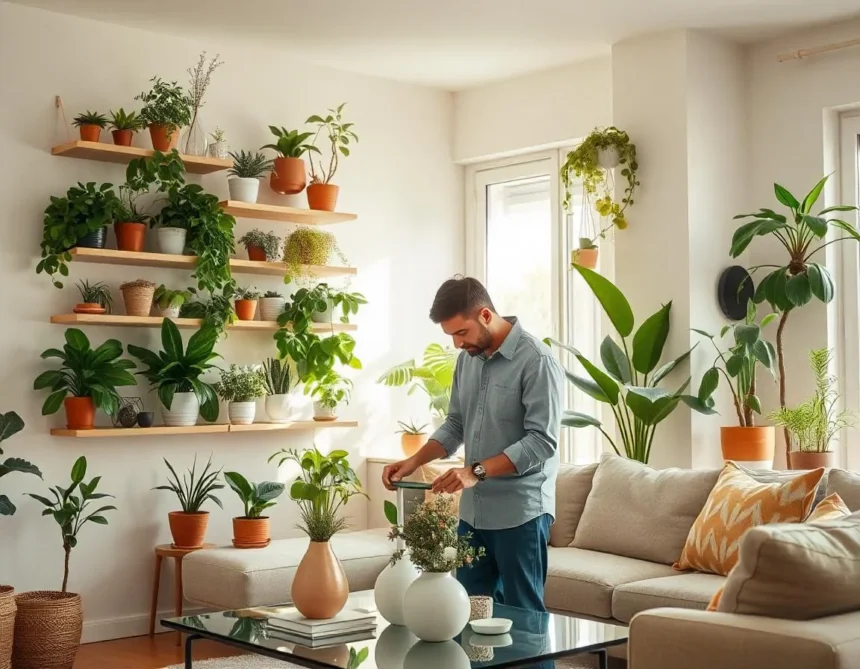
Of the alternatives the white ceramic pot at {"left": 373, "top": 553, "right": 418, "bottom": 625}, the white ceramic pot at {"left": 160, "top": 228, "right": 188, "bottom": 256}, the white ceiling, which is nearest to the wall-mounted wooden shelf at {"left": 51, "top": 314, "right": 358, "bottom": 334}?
the white ceramic pot at {"left": 160, "top": 228, "right": 188, "bottom": 256}

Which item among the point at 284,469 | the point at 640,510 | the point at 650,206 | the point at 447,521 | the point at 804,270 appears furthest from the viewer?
the point at 284,469

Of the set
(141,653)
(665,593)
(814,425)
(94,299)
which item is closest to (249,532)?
(141,653)

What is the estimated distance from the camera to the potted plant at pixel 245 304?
5.54 m


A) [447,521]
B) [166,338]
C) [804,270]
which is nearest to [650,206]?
[804,270]

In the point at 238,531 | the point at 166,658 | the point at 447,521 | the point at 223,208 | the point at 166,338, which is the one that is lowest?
the point at 166,658

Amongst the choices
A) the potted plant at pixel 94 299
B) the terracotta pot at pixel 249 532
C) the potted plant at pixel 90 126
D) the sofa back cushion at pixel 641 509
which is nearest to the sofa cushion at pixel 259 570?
the terracotta pot at pixel 249 532

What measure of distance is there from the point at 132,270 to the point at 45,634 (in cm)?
172

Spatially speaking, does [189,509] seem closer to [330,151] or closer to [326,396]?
[326,396]

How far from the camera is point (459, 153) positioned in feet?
21.9

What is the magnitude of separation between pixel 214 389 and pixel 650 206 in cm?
229

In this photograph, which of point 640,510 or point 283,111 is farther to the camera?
point 283,111

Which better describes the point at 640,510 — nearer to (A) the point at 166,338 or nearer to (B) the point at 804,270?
(B) the point at 804,270

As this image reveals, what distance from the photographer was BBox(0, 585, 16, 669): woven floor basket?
14.1ft

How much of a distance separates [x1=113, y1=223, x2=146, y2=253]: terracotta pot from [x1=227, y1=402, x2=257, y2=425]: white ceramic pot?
87 centimetres
